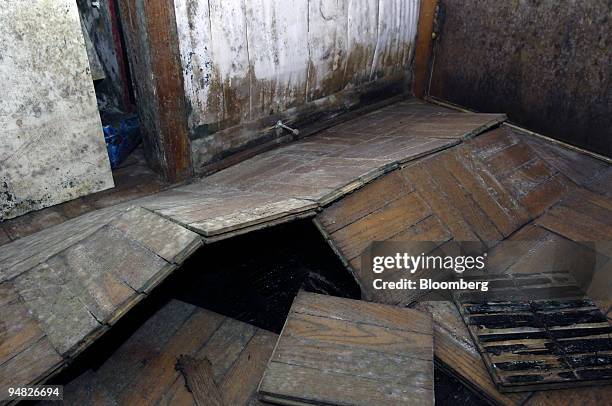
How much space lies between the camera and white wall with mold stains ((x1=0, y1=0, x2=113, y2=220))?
3.07 meters

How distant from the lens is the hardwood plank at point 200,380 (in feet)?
8.17

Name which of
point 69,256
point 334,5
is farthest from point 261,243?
point 334,5

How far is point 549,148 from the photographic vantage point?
464 centimetres

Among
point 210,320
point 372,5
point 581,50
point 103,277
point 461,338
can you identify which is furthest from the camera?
point 372,5

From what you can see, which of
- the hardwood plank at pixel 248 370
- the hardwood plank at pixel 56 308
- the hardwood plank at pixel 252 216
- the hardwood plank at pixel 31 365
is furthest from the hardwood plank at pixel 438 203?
the hardwood plank at pixel 31 365

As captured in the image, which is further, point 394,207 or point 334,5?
point 334,5

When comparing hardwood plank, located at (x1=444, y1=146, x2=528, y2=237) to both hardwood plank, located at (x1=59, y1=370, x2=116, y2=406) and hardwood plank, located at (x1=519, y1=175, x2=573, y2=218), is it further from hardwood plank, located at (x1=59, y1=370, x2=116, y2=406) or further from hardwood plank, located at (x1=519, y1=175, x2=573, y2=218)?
hardwood plank, located at (x1=59, y1=370, x2=116, y2=406)

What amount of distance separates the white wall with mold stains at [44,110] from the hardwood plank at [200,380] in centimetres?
188

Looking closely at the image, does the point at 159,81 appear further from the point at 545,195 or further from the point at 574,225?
the point at 574,225

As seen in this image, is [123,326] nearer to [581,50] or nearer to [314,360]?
[314,360]

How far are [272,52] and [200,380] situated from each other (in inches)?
113

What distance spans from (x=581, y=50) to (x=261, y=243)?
370 centimetres

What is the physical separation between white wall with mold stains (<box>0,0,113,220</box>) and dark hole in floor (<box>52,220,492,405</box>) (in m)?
1.30

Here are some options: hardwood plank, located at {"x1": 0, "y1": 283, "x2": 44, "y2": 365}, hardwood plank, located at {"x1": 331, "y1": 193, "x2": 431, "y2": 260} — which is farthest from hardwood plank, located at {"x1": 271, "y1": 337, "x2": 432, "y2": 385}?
hardwood plank, located at {"x1": 0, "y1": 283, "x2": 44, "y2": 365}
